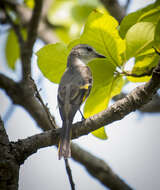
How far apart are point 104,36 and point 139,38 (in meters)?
0.32

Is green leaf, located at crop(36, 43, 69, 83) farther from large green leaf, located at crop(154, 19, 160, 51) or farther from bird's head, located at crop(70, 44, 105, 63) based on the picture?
bird's head, located at crop(70, 44, 105, 63)

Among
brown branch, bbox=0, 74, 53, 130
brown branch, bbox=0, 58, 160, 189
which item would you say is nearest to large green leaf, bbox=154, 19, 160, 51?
brown branch, bbox=0, 58, 160, 189

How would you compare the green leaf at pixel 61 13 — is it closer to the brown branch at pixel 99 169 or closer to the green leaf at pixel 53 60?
the brown branch at pixel 99 169

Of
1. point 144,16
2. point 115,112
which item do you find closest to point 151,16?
point 144,16

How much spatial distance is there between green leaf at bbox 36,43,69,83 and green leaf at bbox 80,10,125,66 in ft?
0.71

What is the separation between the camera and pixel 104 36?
2.58 meters

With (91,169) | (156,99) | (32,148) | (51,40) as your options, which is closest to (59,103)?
(32,148)

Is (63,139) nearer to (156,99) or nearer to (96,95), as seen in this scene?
(96,95)

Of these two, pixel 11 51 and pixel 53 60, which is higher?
pixel 53 60

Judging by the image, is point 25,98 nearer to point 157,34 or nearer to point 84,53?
point 84,53

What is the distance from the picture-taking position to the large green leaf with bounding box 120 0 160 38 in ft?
7.88

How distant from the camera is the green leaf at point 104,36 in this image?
2549mm

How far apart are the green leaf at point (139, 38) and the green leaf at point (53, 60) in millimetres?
577

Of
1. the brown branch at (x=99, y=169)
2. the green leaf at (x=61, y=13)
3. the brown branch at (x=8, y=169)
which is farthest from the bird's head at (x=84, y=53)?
the brown branch at (x=8, y=169)
